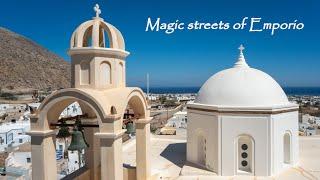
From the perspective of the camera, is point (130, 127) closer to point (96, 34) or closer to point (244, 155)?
point (96, 34)

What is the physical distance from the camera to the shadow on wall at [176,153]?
11.4 meters

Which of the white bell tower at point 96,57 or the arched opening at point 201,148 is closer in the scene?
the white bell tower at point 96,57

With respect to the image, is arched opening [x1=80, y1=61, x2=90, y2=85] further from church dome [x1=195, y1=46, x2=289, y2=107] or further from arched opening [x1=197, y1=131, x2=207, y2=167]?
arched opening [x1=197, y1=131, x2=207, y2=167]

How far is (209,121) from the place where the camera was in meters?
10.3

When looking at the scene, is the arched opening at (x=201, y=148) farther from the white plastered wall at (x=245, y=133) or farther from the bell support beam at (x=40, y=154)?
the bell support beam at (x=40, y=154)

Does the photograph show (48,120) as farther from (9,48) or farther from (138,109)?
(9,48)

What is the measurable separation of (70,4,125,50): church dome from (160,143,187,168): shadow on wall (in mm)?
5598

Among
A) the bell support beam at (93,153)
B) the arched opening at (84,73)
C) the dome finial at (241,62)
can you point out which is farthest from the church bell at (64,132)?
the dome finial at (241,62)

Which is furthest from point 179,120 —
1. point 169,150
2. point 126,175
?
point 126,175

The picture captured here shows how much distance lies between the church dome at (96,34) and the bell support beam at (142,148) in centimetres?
177

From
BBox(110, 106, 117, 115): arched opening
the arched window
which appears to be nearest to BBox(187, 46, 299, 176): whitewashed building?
the arched window

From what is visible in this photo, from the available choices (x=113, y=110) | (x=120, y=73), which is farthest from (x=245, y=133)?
(x=113, y=110)

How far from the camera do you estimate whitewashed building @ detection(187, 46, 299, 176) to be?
9.79 m

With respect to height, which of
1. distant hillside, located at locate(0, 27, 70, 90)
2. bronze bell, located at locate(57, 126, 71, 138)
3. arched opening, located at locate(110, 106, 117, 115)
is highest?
distant hillside, located at locate(0, 27, 70, 90)
